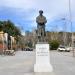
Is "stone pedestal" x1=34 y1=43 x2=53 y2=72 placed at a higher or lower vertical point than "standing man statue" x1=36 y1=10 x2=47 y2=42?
→ lower

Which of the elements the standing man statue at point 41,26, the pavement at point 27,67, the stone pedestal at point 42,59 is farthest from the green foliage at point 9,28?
the stone pedestal at point 42,59

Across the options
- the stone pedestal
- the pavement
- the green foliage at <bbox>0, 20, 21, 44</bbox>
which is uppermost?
the green foliage at <bbox>0, 20, 21, 44</bbox>

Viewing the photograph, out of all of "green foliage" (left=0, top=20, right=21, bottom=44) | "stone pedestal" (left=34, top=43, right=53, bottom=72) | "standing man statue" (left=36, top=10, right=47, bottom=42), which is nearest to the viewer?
"stone pedestal" (left=34, top=43, right=53, bottom=72)

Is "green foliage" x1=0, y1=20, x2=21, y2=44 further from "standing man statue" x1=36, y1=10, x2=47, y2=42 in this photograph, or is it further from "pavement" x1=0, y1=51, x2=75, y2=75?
"standing man statue" x1=36, y1=10, x2=47, y2=42

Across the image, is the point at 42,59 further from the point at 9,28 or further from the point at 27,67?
the point at 9,28

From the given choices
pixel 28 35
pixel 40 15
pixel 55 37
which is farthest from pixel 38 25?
pixel 28 35

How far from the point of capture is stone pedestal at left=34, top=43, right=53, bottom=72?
841 inches

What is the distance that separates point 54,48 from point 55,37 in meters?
27.9

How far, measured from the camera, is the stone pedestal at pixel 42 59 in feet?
70.1

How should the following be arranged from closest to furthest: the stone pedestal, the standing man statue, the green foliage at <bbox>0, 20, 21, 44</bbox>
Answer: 1. the stone pedestal
2. the standing man statue
3. the green foliage at <bbox>0, 20, 21, 44</bbox>

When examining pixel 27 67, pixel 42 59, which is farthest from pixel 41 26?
pixel 27 67

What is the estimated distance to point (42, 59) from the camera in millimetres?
21453

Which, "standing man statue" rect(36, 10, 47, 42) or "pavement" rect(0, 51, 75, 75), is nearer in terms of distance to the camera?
"pavement" rect(0, 51, 75, 75)

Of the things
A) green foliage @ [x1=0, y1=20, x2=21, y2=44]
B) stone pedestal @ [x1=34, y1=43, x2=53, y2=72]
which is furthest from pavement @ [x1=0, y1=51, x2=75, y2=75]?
green foliage @ [x1=0, y1=20, x2=21, y2=44]
